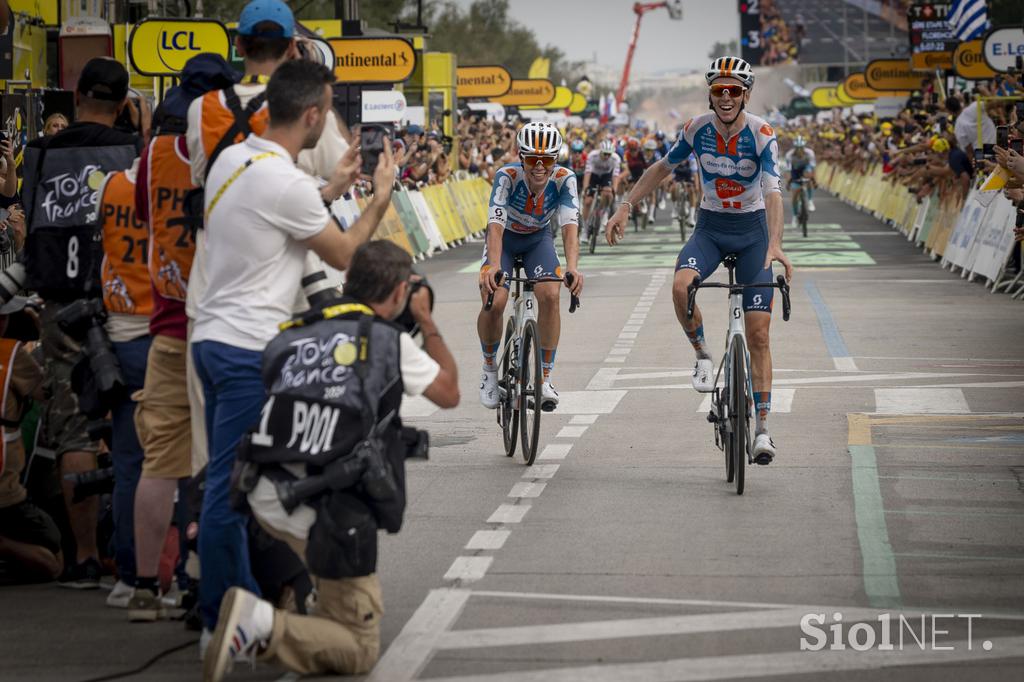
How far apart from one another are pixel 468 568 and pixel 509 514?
4.44 feet

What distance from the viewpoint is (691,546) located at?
8.77m

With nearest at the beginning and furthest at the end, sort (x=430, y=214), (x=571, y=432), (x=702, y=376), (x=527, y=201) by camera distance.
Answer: (x=702, y=376) → (x=527, y=201) → (x=571, y=432) → (x=430, y=214)

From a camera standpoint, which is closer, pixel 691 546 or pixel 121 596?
pixel 121 596

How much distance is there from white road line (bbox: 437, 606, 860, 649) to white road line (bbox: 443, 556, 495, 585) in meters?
0.91

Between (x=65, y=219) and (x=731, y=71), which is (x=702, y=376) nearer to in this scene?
(x=731, y=71)

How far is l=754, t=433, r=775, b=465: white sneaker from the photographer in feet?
33.7

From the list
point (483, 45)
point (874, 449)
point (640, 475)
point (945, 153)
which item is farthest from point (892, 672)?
point (483, 45)

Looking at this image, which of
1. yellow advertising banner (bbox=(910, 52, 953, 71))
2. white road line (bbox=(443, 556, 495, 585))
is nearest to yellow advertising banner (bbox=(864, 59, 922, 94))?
yellow advertising banner (bbox=(910, 52, 953, 71))

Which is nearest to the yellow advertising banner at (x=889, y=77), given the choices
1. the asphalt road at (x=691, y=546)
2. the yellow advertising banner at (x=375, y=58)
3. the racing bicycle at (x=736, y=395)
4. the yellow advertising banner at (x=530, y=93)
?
the yellow advertising banner at (x=530, y=93)

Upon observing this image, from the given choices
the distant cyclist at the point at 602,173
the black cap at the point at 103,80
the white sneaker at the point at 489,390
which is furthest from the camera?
the distant cyclist at the point at 602,173

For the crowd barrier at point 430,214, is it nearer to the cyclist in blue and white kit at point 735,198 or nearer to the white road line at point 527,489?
the cyclist in blue and white kit at point 735,198

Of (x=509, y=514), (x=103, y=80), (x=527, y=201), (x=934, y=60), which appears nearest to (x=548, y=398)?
(x=527, y=201)

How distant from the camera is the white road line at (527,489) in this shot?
33.4 feet

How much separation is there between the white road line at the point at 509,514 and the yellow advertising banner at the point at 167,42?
12.9 metres
